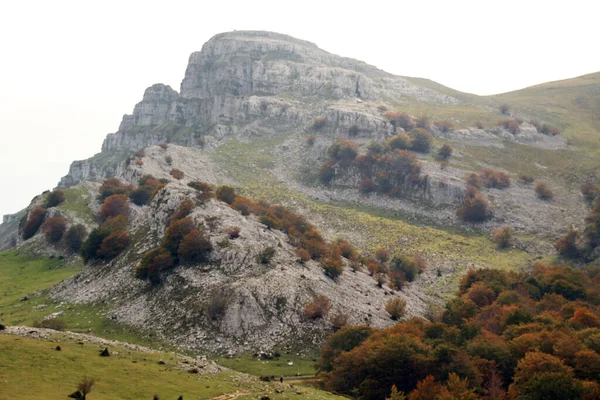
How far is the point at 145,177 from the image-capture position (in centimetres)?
14588

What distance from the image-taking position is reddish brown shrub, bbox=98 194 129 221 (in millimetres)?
128250

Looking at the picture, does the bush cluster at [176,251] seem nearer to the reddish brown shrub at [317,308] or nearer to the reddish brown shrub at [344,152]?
the reddish brown shrub at [317,308]

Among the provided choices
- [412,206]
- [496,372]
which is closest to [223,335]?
[496,372]

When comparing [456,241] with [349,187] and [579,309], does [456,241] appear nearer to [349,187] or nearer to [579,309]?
[349,187]

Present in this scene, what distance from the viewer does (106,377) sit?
43562 millimetres

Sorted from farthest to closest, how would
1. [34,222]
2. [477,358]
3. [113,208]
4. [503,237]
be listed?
[34,222] < [113,208] < [503,237] < [477,358]

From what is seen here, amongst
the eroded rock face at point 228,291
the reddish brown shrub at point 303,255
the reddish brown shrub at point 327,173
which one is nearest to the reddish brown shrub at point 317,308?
the eroded rock face at point 228,291

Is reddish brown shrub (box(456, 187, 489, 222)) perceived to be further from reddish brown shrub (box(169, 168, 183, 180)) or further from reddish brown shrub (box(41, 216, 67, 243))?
reddish brown shrub (box(41, 216, 67, 243))

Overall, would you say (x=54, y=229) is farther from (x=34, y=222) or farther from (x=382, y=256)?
(x=382, y=256)

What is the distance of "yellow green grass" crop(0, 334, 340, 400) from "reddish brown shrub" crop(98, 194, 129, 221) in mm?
78251

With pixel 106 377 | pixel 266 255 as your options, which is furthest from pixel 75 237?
pixel 106 377

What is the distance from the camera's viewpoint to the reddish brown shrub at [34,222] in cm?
13375

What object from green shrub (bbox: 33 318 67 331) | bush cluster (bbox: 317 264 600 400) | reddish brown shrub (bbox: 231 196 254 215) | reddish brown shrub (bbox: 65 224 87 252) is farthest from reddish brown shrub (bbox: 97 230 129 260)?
bush cluster (bbox: 317 264 600 400)

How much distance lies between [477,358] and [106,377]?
4386 cm
